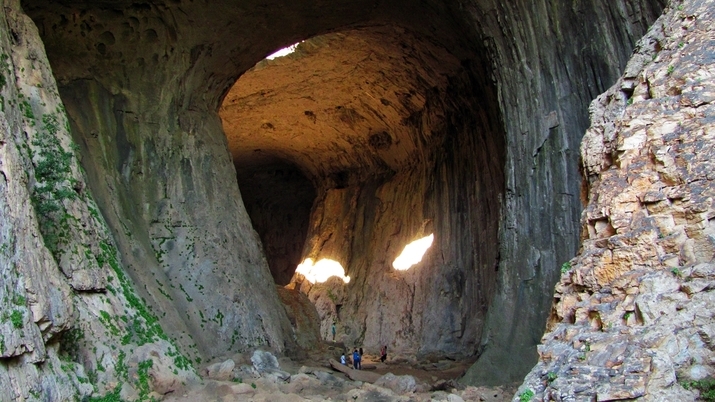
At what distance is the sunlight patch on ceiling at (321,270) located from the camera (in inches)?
1350

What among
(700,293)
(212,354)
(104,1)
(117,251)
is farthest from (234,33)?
(700,293)

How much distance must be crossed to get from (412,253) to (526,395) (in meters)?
22.5

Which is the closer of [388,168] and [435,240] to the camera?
[435,240]

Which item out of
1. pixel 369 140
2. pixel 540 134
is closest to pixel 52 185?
pixel 540 134

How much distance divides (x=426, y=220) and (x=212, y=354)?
536 inches

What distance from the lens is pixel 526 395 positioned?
7480mm

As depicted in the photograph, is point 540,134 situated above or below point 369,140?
below

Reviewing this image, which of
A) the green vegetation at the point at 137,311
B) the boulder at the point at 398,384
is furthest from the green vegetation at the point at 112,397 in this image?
the boulder at the point at 398,384

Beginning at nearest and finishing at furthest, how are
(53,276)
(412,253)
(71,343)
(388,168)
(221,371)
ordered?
1. (53,276)
2. (71,343)
3. (221,371)
4. (412,253)
5. (388,168)

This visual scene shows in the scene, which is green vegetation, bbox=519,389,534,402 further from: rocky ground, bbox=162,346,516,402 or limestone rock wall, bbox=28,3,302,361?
limestone rock wall, bbox=28,3,302,361

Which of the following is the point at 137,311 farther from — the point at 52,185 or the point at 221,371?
the point at 52,185

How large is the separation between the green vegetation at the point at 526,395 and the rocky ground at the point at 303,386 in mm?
6890

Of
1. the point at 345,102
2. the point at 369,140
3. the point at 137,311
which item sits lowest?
the point at 137,311

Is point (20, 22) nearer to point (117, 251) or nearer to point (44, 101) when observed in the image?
point (44, 101)
